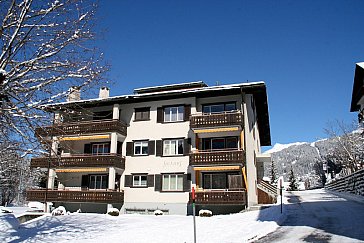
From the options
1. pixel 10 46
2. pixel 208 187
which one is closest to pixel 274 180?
pixel 208 187

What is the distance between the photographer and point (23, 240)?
15.5m

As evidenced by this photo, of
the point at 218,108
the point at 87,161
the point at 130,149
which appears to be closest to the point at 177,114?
the point at 218,108

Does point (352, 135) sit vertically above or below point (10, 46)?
above

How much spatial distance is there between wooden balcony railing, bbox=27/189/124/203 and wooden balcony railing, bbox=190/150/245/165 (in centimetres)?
730

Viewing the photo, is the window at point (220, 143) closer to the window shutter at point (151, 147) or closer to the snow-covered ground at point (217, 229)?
the window shutter at point (151, 147)

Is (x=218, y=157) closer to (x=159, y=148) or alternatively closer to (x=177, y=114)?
(x=159, y=148)

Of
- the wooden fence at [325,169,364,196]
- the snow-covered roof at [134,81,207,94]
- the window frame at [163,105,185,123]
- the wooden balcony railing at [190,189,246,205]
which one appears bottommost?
the wooden balcony railing at [190,189,246,205]

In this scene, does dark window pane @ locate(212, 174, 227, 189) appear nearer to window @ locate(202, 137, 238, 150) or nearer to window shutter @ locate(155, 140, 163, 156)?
window @ locate(202, 137, 238, 150)

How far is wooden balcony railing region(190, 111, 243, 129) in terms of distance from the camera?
25.3 meters

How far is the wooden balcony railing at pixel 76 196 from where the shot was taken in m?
26.9

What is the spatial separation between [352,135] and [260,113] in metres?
25.8

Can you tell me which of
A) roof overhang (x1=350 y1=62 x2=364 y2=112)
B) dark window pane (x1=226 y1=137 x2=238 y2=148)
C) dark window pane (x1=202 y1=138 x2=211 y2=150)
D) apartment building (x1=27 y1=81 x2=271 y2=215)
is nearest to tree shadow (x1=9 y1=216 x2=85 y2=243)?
apartment building (x1=27 y1=81 x2=271 y2=215)

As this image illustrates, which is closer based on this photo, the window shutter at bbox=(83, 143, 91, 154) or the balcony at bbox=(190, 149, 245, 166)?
the balcony at bbox=(190, 149, 245, 166)

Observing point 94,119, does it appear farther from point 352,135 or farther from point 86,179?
point 352,135
